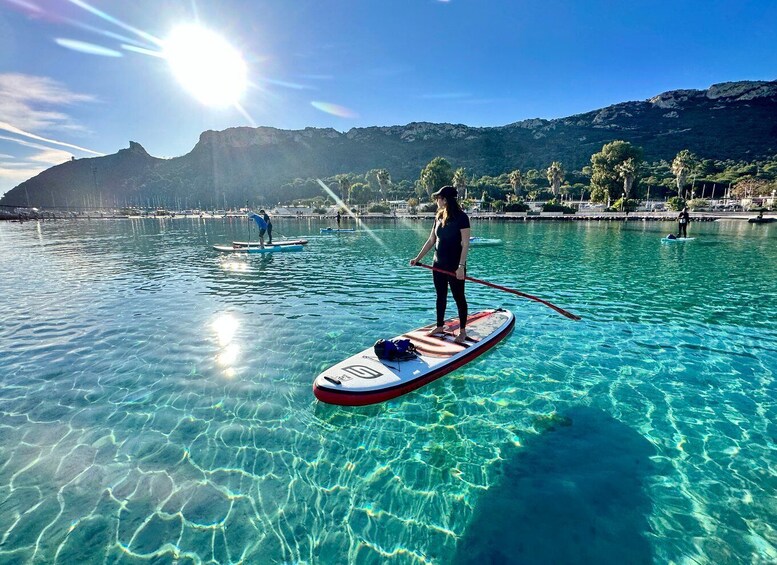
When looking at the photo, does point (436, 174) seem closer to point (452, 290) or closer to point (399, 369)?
point (452, 290)

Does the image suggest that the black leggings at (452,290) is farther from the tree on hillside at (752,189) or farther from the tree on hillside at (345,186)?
the tree on hillside at (752,189)

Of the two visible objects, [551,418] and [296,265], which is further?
[296,265]

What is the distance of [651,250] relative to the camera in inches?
1199

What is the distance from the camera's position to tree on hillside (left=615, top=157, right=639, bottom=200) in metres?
85.8

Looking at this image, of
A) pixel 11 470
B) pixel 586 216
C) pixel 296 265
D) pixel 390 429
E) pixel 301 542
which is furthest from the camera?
pixel 586 216

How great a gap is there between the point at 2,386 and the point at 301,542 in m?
8.21

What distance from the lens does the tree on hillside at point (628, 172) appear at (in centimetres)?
Result: 8581

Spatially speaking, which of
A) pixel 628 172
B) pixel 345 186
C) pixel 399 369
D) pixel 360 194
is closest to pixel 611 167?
pixel 628 172

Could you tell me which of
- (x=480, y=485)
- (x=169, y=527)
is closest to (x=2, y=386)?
(x=169, y=527)

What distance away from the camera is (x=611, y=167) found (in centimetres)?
9525

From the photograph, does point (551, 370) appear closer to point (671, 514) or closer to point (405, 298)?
point (671, 514)

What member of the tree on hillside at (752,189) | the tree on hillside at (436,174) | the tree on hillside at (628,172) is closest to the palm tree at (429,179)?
the tree on hillside at (436,174)

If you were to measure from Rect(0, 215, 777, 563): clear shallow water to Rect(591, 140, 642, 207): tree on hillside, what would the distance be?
94.8 meters

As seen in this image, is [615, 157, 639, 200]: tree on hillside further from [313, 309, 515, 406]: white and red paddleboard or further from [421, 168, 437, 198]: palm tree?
[313, 309, 515, 406]: white and red paddleboard
